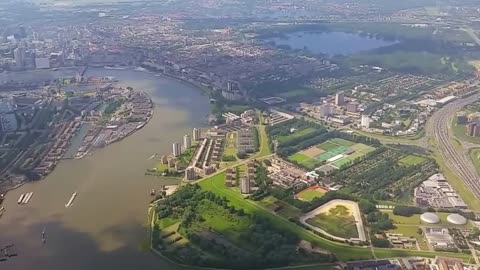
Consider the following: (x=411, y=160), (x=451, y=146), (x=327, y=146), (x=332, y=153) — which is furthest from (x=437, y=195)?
(x=327, y=146)

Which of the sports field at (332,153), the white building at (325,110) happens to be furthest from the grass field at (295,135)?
the white building at (325,110)

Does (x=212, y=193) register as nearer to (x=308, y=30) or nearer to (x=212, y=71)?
(x=212, y=71)

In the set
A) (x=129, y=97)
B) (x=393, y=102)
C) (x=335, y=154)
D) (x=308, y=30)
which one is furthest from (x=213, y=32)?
(x=335, y=154)

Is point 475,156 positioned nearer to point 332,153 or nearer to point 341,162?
point 341,162

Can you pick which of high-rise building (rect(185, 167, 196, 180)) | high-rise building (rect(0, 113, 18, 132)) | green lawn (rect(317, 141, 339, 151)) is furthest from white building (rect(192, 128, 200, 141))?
high-rise building (rect(0, 113, 18, 132))

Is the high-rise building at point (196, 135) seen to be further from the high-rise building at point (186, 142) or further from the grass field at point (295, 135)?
the grass field at point (295, 135)

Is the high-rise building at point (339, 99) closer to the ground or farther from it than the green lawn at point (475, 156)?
farther from it
